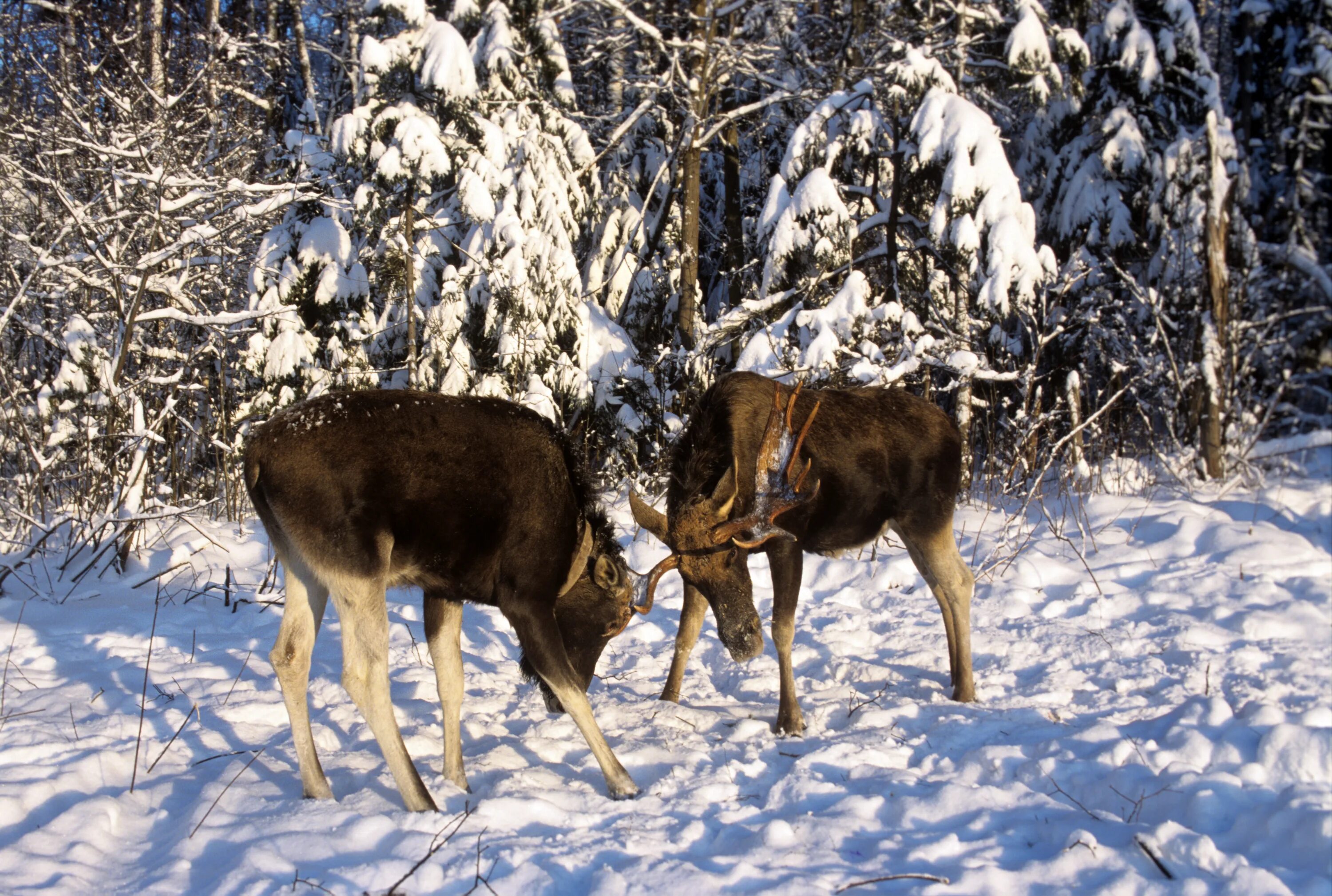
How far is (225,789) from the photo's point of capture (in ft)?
12.7

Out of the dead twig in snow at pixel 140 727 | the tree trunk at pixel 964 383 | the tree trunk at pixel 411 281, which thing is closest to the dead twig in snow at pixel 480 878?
the dead twig in snow at pixel 140 727

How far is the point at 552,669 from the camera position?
4.51 m

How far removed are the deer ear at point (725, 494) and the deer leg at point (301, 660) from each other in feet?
7.03

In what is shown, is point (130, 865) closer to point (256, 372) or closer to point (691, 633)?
point (691, 633)

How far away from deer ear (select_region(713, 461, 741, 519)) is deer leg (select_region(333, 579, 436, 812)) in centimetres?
197

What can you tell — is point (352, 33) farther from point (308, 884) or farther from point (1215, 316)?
point (308, 884)

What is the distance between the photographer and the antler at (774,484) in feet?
17.6

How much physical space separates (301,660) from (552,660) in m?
1.15

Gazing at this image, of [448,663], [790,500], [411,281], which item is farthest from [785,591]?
[411,281]

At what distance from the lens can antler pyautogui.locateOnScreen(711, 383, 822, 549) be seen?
5.35m

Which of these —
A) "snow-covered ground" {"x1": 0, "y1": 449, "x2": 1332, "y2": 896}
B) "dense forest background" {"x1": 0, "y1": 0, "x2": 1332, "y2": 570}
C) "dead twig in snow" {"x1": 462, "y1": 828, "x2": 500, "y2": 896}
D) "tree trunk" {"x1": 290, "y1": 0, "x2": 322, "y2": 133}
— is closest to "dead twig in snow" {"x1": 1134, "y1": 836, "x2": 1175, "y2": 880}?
"snow-covered ground" {"x1": 0, "y1": 449, "x2": 1332, "y2": 896}

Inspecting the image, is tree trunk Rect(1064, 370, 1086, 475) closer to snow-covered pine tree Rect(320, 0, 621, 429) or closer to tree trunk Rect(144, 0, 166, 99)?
snow-covered pine tree Rect(320, 0, 621, 429)

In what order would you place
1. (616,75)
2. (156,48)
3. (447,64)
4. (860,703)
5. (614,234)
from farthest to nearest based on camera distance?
(616,75) < (614,234) < (156,48) < (447,64) < (860,703)

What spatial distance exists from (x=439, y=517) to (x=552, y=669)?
0.91 m
